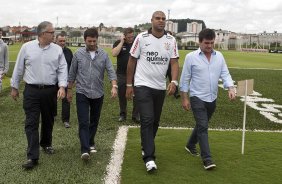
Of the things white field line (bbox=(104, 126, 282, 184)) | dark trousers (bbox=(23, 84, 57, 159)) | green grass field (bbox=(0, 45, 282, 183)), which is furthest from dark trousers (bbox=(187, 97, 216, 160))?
dark trousers (bbox=(23, 84, 57, 159))

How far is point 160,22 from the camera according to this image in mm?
5863

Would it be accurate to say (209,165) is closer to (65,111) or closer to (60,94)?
(60,94)

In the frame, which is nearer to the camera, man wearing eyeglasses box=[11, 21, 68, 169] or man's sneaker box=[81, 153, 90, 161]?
man wearing eyeglasses box=[11, 21, 68, 169]

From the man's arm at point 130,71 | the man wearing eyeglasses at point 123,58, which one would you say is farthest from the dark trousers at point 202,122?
the man wearing eyeglasses at point 123,58

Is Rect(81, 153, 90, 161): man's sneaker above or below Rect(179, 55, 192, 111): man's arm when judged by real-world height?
below

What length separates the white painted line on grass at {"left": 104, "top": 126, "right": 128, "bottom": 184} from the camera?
561cm

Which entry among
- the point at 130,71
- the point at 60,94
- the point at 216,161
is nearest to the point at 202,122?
the point at 216,161

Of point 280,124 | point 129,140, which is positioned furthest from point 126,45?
point 280,124

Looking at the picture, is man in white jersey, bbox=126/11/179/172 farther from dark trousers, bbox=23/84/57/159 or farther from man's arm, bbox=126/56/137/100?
dark trousers, bbox=23/84/57/159

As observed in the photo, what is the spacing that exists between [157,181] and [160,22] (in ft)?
6.86

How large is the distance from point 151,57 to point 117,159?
1.65 metres

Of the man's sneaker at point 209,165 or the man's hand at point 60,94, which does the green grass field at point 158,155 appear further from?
the man's hand at point 60,94

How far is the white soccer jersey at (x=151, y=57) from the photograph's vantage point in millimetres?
5941

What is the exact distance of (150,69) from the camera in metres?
5.96
